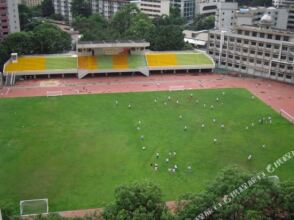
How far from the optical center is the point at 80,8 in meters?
72.6

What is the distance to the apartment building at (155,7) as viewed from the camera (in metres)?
70.6

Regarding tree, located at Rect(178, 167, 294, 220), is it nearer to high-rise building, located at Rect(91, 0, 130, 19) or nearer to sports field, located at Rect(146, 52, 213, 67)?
sports field, located at Rect(146, 52, 213, 67)

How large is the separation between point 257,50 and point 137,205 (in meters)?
34.0

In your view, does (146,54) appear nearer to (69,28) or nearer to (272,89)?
(272,89)

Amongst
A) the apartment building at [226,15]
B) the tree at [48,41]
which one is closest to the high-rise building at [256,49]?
the apartment building at [226,15]

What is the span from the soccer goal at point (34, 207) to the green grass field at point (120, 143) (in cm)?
38

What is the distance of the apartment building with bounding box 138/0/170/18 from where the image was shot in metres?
70.6

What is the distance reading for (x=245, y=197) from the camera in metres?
16.2

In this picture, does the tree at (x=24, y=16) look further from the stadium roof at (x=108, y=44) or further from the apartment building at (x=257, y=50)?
the apartment building at (x=257, y=50)

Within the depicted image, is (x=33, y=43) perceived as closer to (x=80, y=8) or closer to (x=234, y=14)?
(x=80, y=8)

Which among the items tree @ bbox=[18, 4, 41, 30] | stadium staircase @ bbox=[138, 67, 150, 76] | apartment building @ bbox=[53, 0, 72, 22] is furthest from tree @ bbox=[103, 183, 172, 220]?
apartment building @ bbox=[53, 0, 72, 22]

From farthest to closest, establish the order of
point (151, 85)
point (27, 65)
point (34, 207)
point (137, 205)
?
point (27, 65) → point (151, 85) → point (34, 207) → point (137, 205)

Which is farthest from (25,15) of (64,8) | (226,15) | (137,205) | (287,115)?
(137,205)

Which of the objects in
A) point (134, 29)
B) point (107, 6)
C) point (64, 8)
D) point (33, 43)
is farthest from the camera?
point (64, 8)
